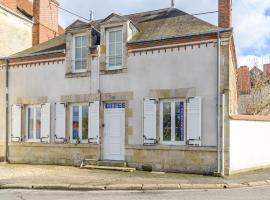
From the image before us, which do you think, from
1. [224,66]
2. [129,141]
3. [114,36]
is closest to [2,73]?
[114,36]

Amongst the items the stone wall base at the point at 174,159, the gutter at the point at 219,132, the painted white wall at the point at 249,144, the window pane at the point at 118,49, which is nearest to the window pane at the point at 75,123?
the stone wall base at the point at 174,159

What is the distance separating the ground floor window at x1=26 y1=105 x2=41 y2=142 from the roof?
2626 mm

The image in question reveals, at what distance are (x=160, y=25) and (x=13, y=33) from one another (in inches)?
297

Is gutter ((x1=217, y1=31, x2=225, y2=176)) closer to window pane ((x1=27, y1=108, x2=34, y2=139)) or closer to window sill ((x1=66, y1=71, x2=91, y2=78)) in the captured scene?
window sill ((x1=66, y1=71, x2=91, y2=78))

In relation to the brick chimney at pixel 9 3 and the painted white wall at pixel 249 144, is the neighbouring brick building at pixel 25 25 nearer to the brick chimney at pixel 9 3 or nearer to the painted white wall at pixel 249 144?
the brick chimney at pixel 9 3

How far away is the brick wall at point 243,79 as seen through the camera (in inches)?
1356

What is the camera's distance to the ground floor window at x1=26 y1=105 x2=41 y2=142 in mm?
16594

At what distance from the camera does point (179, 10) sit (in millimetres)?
16094

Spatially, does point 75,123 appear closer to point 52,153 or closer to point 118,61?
point 52,153

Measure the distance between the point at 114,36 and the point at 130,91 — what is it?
2.40 meters

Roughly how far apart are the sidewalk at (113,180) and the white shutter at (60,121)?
6.69 ft

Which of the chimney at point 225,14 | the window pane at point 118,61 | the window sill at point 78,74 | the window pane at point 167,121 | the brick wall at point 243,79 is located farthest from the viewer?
the brick wall at point 243,79

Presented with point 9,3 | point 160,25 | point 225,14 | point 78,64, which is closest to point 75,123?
point 78,64

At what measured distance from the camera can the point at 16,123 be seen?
16.9 m
